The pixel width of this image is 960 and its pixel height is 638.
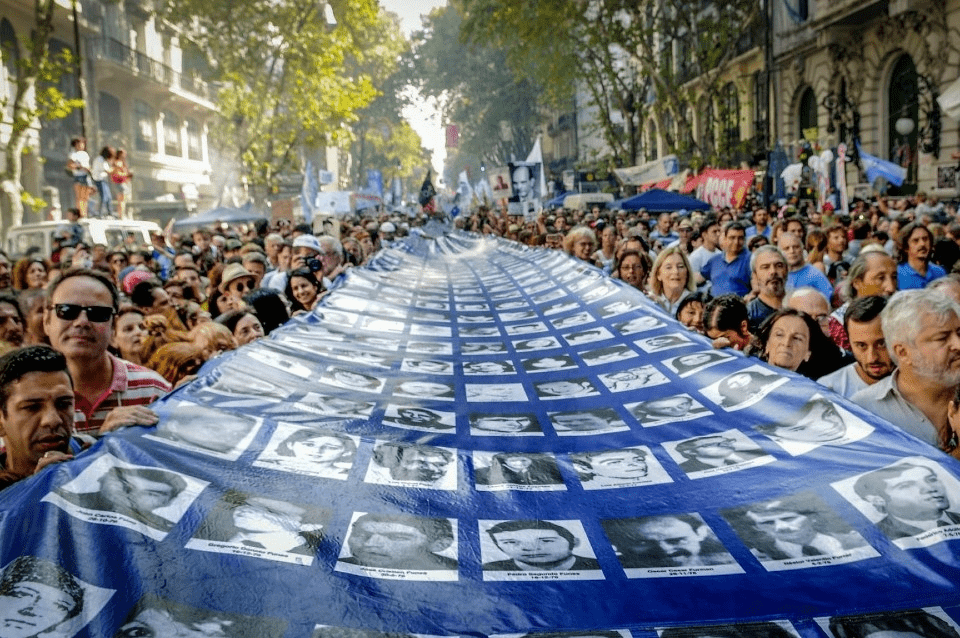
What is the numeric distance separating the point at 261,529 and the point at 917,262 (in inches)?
256

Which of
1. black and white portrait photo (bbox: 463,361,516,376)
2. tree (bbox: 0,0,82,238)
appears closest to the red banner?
tree (bbox: 0,0,82,238)

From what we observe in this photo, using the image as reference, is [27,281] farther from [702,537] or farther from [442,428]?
[702,537]

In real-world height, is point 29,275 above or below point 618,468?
above

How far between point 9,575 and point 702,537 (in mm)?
2085

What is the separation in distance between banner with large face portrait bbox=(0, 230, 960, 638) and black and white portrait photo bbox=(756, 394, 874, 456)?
11 millimetres

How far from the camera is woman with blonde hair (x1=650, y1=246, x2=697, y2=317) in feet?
22.9

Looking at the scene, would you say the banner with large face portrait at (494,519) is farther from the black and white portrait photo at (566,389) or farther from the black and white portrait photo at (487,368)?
the black and white portrait photo at (487,368)

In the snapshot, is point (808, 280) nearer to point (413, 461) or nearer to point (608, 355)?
point (608, 355)

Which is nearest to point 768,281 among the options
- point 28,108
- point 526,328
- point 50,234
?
point 526,328

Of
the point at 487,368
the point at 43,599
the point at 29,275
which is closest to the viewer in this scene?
the point at 43,599

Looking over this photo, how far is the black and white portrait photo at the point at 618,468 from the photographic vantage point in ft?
11.0

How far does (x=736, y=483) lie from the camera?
10.4ft

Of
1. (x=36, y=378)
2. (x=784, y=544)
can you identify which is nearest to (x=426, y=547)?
(x=784, y=544)

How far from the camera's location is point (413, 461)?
353cm
